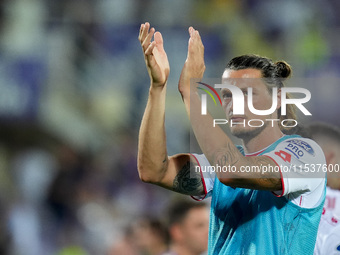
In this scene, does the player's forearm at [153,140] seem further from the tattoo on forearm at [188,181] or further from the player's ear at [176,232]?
the player's ear at [176,232]

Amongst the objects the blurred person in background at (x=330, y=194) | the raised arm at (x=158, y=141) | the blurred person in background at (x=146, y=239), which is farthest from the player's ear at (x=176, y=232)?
the raised arm at (x=158, y=141)

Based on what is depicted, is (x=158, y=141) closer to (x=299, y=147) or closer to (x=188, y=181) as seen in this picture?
(x=188, y=181)

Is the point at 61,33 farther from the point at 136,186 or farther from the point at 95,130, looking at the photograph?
the point at 136,186

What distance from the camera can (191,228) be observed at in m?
4.92

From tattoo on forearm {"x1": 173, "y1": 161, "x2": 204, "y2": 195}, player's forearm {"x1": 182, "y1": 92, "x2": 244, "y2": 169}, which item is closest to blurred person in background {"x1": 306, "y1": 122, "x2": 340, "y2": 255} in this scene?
tattoo on forearm {"x1": 173, "y1": 161, "x2": 204, "y2": 195}

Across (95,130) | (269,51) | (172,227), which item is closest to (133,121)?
(95,130)

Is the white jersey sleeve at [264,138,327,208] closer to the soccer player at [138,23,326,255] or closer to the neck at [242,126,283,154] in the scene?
the soccer player at [138,23,326,255]

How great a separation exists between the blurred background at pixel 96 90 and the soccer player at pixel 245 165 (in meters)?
4.53

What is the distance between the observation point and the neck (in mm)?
2908

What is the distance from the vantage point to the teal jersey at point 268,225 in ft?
8.91

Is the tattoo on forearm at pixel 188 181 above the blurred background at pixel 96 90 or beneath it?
beneath

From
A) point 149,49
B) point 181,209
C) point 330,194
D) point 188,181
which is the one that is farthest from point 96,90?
point 149,49

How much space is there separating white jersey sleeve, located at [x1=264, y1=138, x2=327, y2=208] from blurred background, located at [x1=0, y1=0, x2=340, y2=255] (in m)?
4.88

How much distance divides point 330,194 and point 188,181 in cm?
231
